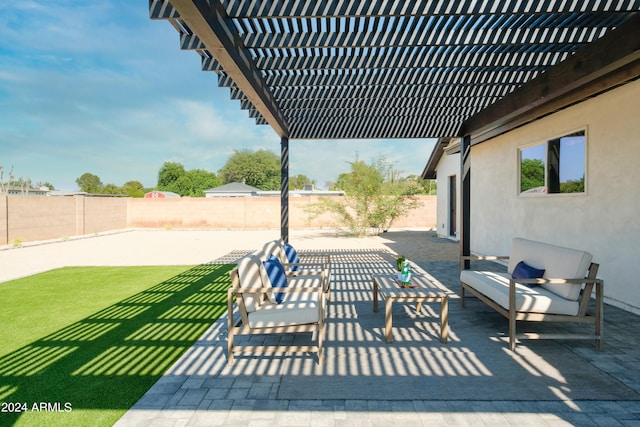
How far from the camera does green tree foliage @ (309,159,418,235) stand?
14094 mm

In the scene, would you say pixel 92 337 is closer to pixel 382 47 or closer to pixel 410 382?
pixel 410 382

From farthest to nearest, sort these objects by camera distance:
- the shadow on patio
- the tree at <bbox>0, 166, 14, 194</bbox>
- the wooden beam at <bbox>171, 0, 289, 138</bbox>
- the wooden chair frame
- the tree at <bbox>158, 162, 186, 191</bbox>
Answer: the tree at <bbox>158, 162, 186, 191</bbox>
the tree at <bbox>0, 166, 14, 194</bbox>
the wooden chair frame
the wooden beam at <bbox>171, 0, 289, 138</bbox>
the shadow on patio

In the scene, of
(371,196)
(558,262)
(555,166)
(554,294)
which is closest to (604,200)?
(555,166)

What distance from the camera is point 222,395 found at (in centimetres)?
246

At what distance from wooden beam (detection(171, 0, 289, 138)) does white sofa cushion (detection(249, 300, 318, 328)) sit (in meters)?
2.39

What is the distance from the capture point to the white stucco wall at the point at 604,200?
4309 mm

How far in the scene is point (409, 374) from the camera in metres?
2.75

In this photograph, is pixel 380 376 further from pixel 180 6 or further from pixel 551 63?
pixel 551 63

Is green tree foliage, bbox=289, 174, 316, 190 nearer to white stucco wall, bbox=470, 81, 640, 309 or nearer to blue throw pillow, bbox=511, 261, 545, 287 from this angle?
white stucco wall, bbox=470, 81, 640, 309

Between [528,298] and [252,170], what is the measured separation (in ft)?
159

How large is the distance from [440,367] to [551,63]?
417 centimetres

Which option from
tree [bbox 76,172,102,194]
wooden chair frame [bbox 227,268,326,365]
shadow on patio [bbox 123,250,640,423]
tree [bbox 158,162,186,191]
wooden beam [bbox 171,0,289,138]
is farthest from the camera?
tree [bbox 76,172,102,194]

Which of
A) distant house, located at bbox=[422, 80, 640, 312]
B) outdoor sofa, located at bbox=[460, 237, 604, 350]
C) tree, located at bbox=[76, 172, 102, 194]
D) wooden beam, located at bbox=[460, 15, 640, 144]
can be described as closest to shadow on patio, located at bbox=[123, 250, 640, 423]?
outdoor sofa, located at bbox=[460, 237, 604, 350]

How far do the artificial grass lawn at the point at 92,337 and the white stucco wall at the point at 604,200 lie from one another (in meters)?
5.24
